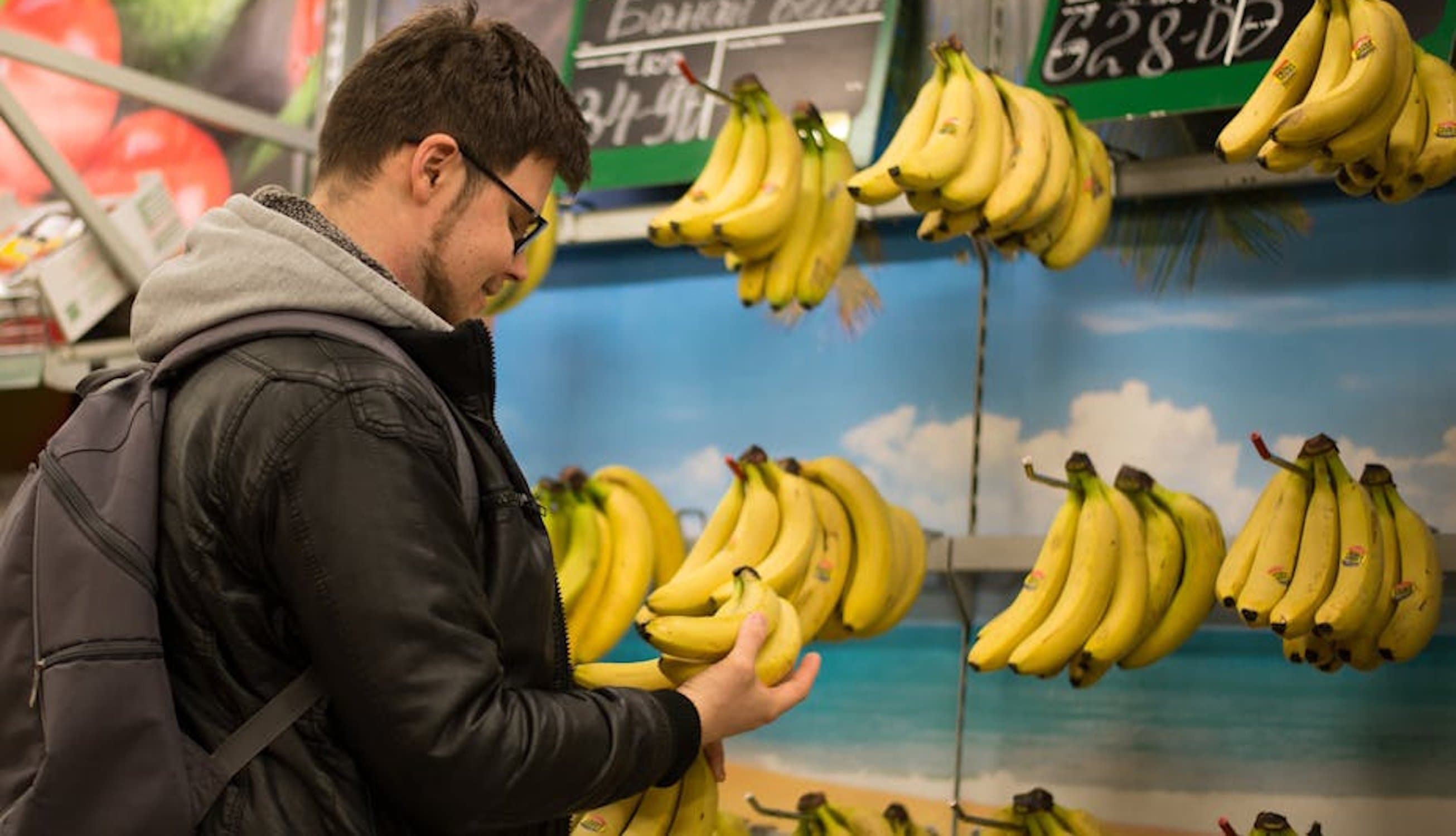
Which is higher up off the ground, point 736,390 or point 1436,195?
point 1436,195

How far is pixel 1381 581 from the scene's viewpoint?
110 inches

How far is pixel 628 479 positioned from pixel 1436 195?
144 cm

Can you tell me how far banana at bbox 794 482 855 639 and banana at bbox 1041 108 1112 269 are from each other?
527 mm

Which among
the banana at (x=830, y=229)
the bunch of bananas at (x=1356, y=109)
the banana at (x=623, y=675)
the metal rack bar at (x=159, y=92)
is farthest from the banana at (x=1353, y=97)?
the metal rack bar at (x=159, y=92)

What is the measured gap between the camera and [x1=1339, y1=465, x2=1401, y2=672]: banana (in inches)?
110

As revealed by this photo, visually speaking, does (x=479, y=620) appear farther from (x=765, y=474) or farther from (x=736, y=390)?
(x=736, y=390)

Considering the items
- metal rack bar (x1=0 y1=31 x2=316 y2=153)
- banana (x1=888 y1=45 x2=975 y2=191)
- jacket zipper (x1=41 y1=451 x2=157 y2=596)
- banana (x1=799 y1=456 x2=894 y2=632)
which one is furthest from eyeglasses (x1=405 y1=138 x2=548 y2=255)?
metal rack bar (x1=0 y1=31 x2=316 y2=153)

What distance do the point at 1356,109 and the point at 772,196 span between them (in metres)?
0.96

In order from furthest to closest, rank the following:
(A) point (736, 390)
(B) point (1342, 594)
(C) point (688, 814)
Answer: (A) point (736, 390) < (B) point (1342, 594) < (C) point (688, 814)

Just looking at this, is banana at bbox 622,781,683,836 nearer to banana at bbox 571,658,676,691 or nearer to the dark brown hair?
banana at bbox 571,658,676,691

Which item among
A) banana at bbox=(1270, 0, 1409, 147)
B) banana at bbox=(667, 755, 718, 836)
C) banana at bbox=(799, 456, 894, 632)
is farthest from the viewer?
banana at bbox=(799, 456, 894, 632)

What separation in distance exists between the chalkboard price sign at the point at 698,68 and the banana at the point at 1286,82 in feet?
2.90

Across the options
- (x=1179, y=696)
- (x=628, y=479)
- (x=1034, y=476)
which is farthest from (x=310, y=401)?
(x=1179, y=696)

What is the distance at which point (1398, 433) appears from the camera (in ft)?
10.8
